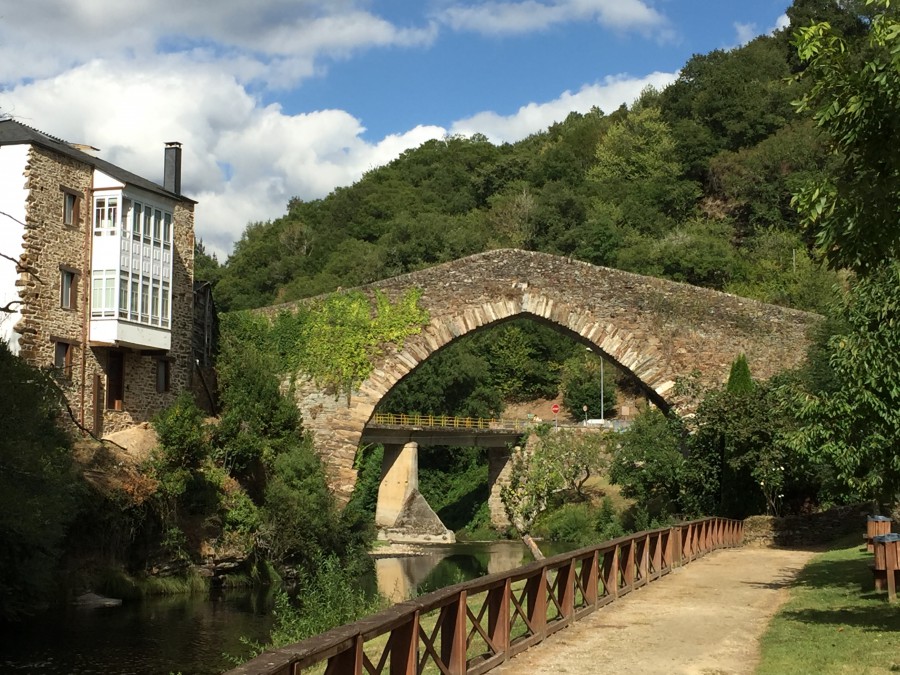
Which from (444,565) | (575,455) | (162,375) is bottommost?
(444,565)

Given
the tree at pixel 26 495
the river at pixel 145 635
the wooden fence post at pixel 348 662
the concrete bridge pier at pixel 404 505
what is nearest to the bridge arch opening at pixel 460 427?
the concrete bridge pier at pixel 404 505

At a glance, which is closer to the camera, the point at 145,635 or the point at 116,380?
the point at 145,635

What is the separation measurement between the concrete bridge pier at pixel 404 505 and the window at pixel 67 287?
20180mm

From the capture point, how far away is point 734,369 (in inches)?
880

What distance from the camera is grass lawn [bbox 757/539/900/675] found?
23.4ft

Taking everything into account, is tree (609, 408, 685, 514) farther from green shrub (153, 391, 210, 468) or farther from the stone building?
the stone building

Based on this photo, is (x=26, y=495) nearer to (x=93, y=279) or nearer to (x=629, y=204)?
(x=93, y=279)

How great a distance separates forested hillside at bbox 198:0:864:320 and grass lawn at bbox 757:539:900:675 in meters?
31.0

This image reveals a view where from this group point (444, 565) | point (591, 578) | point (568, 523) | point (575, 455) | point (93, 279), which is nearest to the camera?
point (591, 578)

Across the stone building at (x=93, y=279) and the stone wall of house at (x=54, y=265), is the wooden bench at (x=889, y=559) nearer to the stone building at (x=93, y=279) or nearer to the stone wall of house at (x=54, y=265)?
the stone building at (x=93, y=279)

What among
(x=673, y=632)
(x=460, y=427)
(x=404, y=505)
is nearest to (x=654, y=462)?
(x=673, y=632)

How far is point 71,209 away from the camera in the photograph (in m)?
24.1

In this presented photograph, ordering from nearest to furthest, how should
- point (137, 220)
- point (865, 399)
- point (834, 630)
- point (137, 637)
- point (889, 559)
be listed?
1. point (834, 630)
2. point (865, 399)
3. point (889, 559)
4. point (137, 637)
5. point (137, 220)

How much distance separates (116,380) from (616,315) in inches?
458
